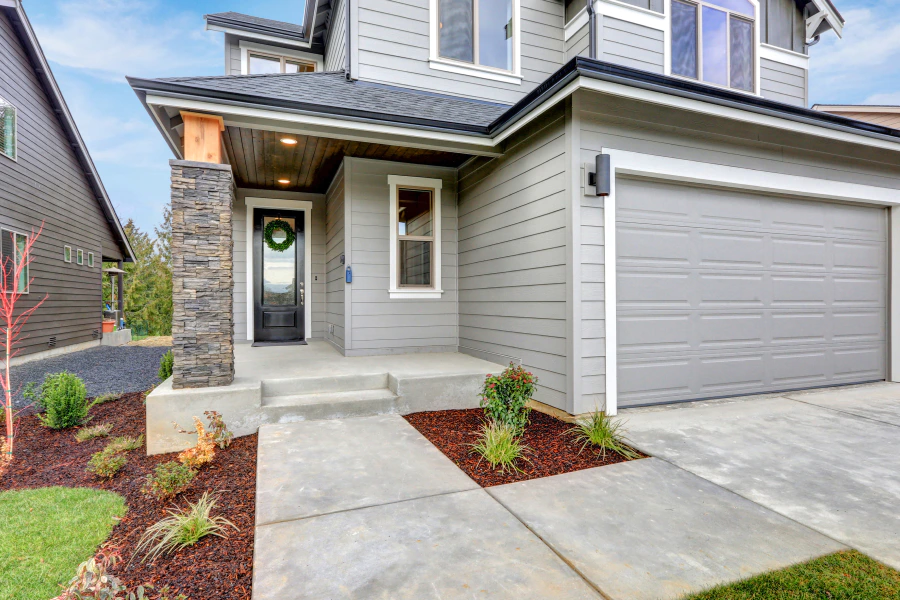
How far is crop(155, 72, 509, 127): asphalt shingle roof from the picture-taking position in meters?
3.86

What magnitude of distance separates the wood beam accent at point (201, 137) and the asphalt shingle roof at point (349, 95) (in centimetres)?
25

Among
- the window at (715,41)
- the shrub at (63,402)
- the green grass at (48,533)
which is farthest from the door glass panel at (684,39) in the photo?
the shrub at (63,402)

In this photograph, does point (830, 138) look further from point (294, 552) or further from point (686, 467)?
point (294, 552)

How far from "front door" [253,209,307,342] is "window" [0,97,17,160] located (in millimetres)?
4230

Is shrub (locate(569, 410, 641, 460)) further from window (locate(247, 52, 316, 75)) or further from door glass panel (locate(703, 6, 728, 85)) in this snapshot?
window (locate(247, 52, 316, 75))

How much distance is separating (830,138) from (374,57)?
17.5 ft

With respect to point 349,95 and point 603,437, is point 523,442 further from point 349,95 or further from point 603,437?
point 349,95

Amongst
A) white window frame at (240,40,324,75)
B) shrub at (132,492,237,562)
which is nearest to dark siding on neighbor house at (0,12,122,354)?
white window frame at (240,40,324,75)

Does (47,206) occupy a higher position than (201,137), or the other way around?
(47,206)

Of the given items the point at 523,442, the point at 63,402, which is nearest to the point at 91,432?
the point at 63,402

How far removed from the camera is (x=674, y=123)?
13.9ft

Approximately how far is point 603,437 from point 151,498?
9.53 feet

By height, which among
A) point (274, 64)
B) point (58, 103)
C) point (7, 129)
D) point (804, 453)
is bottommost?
point (804, 453)

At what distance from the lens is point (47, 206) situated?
867cm
